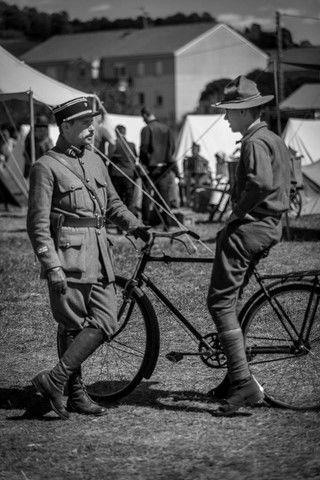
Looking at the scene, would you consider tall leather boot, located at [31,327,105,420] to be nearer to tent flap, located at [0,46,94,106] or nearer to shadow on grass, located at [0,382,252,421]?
shadow on grass, located at [0,382,252,421]

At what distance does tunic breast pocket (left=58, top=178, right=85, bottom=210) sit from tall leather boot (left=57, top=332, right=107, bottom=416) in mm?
752

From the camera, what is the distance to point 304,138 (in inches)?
830

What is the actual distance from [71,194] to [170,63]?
98820 mm

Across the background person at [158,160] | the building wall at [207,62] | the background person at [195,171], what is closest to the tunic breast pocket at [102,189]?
the background person at [158,160]

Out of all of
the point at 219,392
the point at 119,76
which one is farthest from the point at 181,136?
the point at 119,76

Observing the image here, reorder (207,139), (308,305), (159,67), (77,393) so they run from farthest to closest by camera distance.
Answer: (159,67) < (207,139) < (77,393) < (308,305)

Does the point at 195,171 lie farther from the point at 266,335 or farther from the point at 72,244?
the point at 72,244

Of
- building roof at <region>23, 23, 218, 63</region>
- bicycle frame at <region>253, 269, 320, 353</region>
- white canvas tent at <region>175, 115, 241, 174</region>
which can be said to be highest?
bicycle frame at <region>253, 269, 320, 353</region>

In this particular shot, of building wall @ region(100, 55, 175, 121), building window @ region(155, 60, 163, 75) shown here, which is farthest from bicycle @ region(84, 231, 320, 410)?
building window @ region(155, 60, 163, 75)

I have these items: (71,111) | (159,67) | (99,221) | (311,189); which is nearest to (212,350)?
(99,221)

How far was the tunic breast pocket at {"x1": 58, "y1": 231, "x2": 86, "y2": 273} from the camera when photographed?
4.98 metres

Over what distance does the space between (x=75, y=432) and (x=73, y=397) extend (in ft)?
1.11

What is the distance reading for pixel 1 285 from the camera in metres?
10.1

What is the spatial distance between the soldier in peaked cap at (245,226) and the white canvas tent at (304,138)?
1592 centimetres
